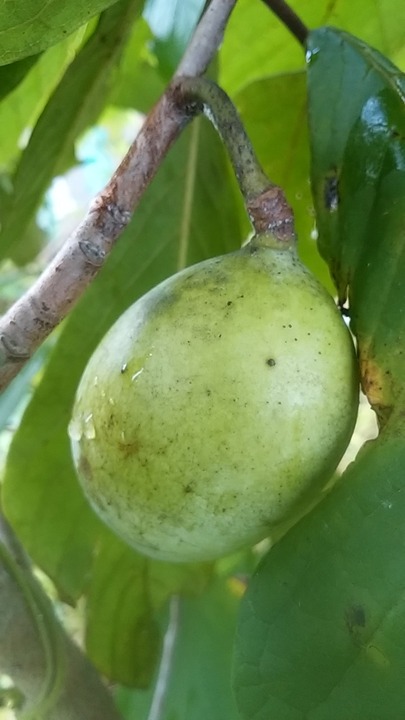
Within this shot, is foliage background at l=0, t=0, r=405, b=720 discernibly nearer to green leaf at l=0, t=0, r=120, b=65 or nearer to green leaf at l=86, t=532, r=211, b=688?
green leaf at l=86, t=532, r=211, b=688

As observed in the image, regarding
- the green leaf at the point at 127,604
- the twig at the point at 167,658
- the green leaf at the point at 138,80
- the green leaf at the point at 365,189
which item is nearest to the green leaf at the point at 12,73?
the green leaf at the point at 365,189

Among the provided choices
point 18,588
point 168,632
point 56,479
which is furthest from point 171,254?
point 168,632

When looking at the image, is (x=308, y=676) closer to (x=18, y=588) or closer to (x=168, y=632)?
(x=18, y=588)

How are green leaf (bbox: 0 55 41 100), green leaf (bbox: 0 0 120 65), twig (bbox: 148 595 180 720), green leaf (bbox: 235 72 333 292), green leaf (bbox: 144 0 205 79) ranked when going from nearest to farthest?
green leaf (bbox: 0 0 120 65)
green leaf (bbox: 0 55 41 100)
green leaf (bbox: 144 0 205 79)
green leaf (bbox: 235 72 333 292)
twig (bbox: 148 595 180 720)

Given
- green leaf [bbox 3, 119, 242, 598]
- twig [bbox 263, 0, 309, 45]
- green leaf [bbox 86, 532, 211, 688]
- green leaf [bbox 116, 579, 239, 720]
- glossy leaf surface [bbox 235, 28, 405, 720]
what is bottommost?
green leaf [bbox 116, 579, 239, 720]

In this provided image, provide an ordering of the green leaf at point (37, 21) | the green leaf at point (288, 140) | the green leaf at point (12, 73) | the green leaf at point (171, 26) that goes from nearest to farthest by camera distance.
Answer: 1. the green leaf at point (37, 21)
2. the green leaf at point (12, 73)
3. the green leaf at point (171, 26)
4. the green leaf at point (288, 140)

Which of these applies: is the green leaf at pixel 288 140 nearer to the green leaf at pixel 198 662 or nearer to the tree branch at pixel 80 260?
the tree branch at pixel 80 260

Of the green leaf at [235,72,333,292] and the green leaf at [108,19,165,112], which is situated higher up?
the green leaf at [108,19,165,112]

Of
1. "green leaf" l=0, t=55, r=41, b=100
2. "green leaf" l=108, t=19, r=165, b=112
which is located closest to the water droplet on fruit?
"green leaf" l=0, t=55, r=41, b=100
